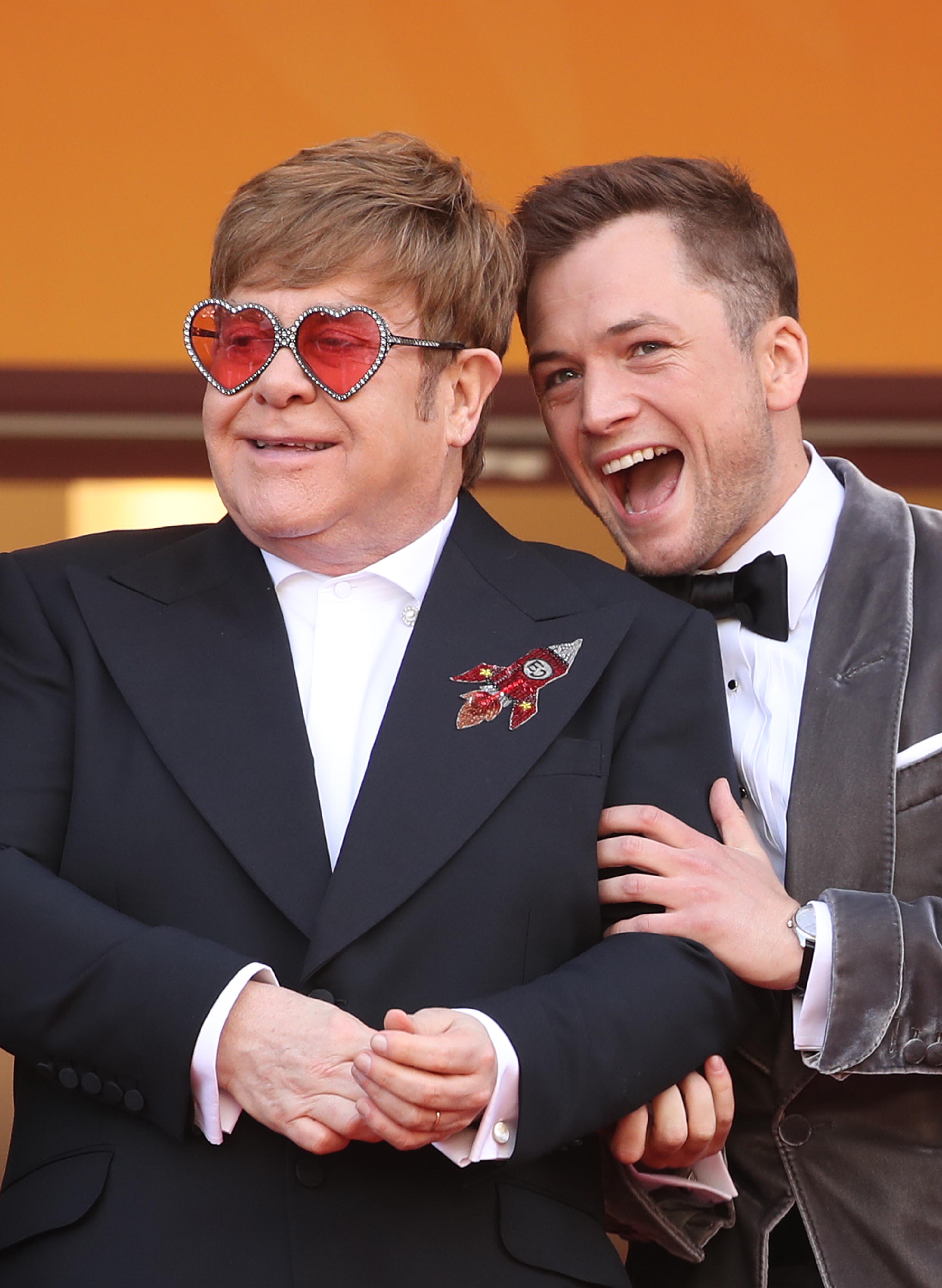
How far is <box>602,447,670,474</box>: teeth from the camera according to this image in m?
2.50

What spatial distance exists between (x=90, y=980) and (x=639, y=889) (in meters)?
0.60

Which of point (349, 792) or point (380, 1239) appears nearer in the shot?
point (380, 1239)

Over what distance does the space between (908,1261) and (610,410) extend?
120cm

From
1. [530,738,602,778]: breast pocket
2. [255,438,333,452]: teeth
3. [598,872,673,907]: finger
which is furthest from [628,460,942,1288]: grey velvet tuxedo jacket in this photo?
[255,438,333,452]: teeth

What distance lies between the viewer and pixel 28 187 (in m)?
3.43

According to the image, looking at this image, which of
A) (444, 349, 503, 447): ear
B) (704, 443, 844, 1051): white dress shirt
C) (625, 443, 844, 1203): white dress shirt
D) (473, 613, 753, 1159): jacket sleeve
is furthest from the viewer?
(704, 443, 844, 1051): white dress shirt

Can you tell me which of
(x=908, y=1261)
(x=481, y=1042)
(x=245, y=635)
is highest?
(x=245, y=635)

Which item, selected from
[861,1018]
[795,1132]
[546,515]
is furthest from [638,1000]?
[546,515]

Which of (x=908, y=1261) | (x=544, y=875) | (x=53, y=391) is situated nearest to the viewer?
(x=544, y=875)

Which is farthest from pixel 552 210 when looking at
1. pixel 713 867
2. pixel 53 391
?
pixel 53 391

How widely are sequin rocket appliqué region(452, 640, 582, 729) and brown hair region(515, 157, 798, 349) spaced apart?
74 centimetres

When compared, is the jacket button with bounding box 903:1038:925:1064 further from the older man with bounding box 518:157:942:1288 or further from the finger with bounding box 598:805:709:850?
the finger with bounding box 598:805:709:850

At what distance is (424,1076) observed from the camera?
161cm

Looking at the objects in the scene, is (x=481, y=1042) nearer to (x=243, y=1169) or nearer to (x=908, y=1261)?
(x=243, y=1169)
